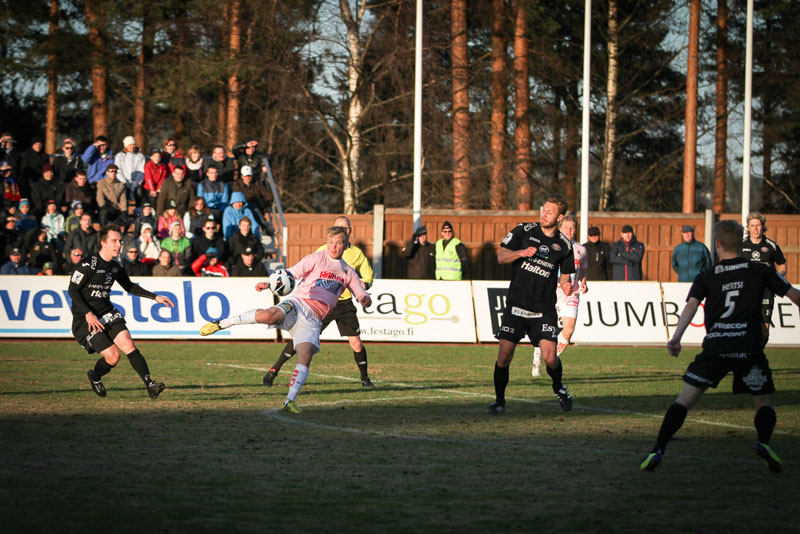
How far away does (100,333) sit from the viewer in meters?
10.9

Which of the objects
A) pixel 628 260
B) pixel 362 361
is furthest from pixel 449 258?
pixel 362 361

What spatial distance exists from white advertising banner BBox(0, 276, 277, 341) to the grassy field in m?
5.76

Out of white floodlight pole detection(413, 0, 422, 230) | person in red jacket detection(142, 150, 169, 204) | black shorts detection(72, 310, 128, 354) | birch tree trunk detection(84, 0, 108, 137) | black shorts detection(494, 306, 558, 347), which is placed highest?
birch tree trunk detection(84, 0, 108, 137)

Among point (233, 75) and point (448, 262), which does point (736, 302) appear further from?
point (233, 75)

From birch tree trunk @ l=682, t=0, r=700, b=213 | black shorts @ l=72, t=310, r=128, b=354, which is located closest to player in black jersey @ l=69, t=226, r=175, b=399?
black shorts @ l=72, t=310, r=128, b=354

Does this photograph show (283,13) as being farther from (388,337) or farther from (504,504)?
(504,504)

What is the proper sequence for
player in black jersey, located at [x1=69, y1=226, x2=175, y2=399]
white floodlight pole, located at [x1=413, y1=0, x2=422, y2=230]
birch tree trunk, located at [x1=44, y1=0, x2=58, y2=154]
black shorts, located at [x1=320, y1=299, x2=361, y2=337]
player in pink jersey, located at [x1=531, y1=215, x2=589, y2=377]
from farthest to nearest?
birch tree trunk, located at [x1=44, y1=0, x2=58, y2=154], white floodlight pole, located at [x1=413, y1=0, x2=422, y2=230], player in pink jersey, located at [x1=531, y1=215, x2=589, y2=377], black shorts, located at [x1=320, y1=299, x2=361, y2=337], player in black jersey, located at [x1=69, y1=226, x2=175, y2=399]

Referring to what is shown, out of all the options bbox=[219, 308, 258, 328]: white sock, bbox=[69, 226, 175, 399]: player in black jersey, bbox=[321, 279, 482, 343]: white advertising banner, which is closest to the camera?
bbox=[219, 308, 258, 328]: white sock

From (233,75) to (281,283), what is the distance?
2088 cm

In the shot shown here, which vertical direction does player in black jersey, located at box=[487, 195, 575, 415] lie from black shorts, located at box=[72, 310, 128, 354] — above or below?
above

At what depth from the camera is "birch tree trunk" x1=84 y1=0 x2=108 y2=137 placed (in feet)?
107

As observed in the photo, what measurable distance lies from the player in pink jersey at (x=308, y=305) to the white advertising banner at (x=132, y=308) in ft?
29.5

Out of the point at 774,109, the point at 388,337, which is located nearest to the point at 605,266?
the point at 388,337

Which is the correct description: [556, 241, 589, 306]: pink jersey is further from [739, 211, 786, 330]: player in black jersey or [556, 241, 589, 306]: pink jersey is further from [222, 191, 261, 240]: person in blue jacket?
[222, 191, 261, 240]: person in blue jacket
